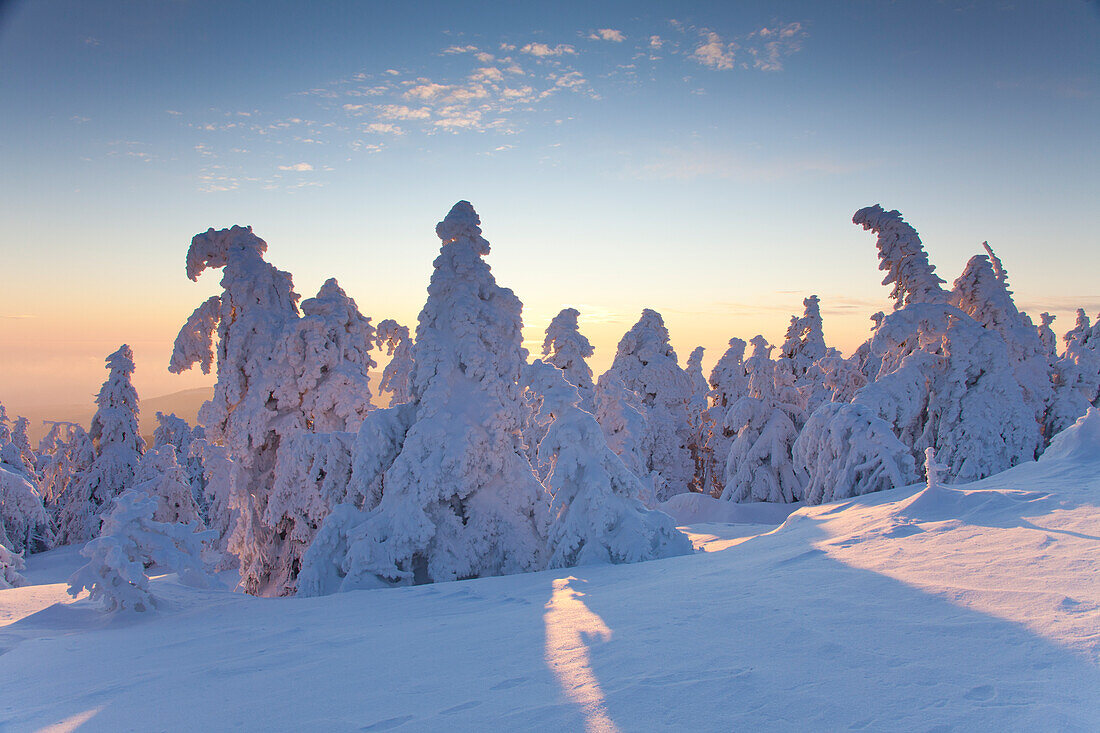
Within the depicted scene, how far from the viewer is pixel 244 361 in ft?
56.4

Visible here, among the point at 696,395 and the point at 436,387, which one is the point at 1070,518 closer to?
the point at 436,387

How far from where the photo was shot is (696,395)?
4053cm

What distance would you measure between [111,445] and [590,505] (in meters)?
33.1

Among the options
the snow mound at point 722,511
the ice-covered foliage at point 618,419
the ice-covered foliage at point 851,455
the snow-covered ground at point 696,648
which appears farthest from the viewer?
the snow mound at point 722,511

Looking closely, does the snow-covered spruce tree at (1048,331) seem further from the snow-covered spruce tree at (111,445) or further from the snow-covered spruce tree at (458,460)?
the snow-covered spruce tree at (111,445)

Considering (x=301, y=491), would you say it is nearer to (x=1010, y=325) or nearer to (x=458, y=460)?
(x=458, y=460)

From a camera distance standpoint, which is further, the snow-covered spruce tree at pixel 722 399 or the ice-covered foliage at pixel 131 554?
the snow-covered spruce tree at pixel 722 399

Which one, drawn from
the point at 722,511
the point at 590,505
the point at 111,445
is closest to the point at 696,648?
the point at 590,505

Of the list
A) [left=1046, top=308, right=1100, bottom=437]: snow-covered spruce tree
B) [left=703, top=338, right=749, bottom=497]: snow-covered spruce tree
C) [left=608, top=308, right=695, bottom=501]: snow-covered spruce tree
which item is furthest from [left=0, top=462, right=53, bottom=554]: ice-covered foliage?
[left=1046, top=308, right=1100, bottom=437]: snow-covered spruce tree

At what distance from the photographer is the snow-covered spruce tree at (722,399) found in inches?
1439

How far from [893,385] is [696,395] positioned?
24465 mm

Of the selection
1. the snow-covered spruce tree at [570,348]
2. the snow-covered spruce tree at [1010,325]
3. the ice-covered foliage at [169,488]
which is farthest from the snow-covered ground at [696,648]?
the ice-covered foliage at [169,488]

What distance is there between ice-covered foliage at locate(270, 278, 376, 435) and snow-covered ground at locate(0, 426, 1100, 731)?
9476mm

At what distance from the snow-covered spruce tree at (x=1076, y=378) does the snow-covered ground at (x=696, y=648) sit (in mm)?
14237
